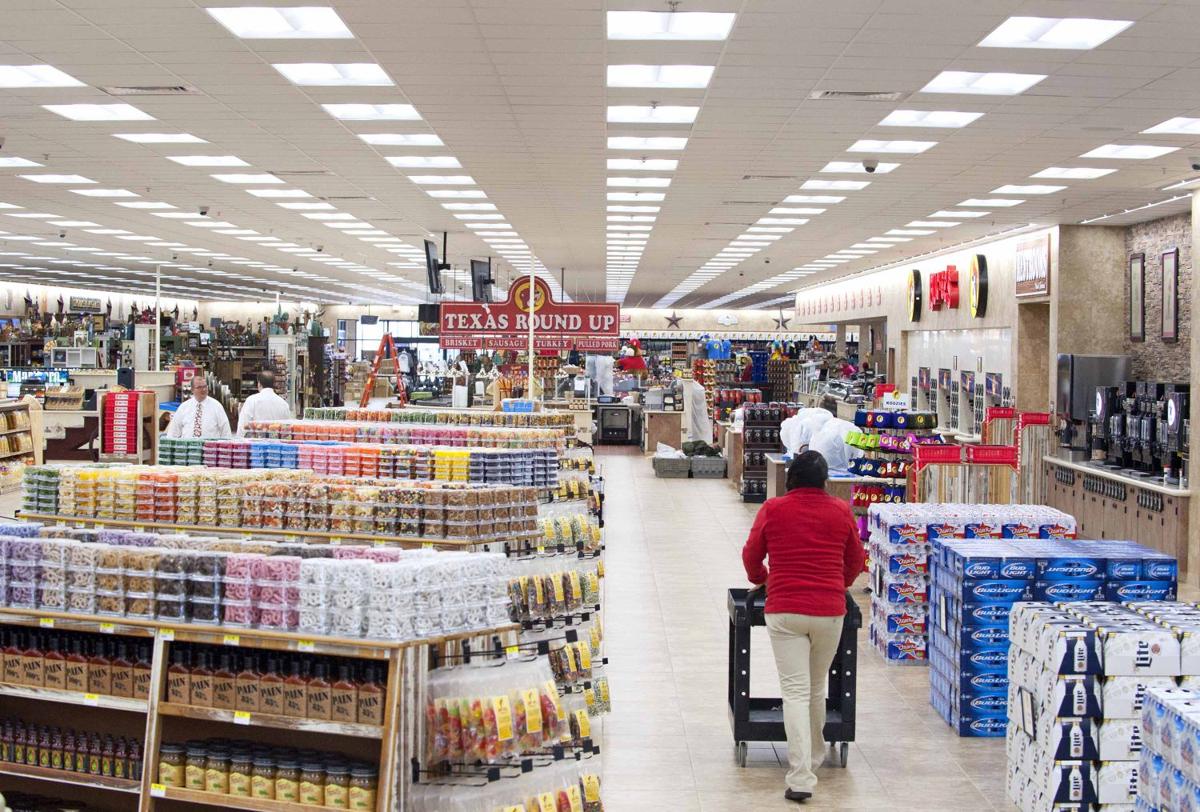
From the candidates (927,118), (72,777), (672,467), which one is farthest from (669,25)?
(672,467)

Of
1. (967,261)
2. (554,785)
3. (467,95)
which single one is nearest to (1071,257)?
(967,261)

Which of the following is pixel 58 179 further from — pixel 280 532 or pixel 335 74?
pixel 280 532

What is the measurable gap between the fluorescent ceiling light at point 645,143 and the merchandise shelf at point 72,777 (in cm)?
716

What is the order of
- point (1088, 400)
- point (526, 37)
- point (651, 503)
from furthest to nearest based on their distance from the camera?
point (651, 503)
point (1088, 400)
point (526, 37)

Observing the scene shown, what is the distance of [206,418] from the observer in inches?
457

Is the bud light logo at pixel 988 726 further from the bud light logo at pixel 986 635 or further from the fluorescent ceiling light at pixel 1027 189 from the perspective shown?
the fluorescent ceiling light at pixel 1027 189

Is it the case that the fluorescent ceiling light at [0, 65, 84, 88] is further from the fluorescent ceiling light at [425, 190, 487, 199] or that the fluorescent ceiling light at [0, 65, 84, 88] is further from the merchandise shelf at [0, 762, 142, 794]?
the fluorescent ceiling light at [425, 190, 487, 199]

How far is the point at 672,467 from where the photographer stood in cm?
2019

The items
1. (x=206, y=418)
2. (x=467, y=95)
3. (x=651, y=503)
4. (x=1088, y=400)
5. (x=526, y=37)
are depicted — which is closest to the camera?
(x=526, y=37)

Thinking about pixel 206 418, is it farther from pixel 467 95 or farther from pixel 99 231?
pixel 99 231

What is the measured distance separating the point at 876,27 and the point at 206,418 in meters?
7.55

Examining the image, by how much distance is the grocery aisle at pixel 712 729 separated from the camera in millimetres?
5879

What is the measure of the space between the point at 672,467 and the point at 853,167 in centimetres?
926

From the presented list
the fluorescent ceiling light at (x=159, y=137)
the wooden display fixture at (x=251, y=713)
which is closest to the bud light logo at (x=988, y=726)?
the wooden display fixture at (x=251, y=713)
